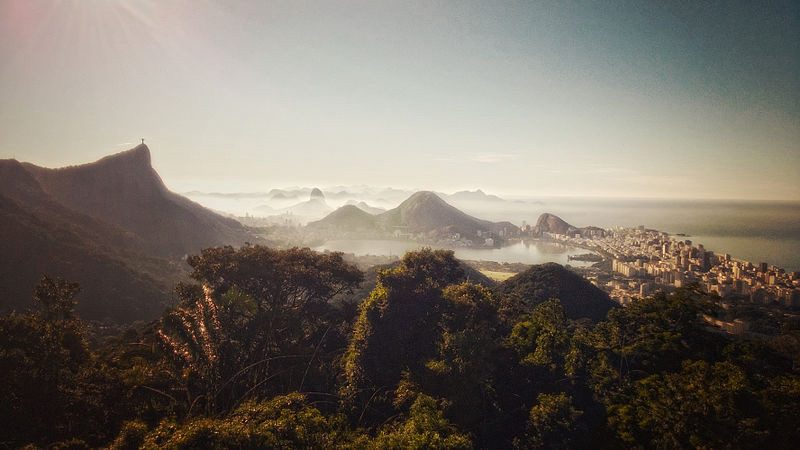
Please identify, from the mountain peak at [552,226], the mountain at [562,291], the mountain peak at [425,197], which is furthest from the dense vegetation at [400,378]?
the mountain peak at [425,197]

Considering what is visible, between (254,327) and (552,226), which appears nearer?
(254,327)

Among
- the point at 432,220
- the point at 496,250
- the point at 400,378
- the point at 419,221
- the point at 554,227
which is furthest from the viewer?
the point at 419,221

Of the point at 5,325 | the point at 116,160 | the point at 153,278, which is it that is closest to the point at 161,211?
the point at 116,160

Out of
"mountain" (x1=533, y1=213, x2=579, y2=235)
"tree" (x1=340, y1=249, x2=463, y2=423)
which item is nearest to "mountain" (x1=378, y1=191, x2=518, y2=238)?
"mountain" (x1=533, y1=213, x2=579, y2=235)

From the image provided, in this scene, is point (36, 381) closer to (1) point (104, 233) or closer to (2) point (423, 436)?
(2) point (423, 436)

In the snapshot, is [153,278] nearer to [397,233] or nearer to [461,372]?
[461,372]

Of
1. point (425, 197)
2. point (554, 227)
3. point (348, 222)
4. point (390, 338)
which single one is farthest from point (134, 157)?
point (554, 227)
